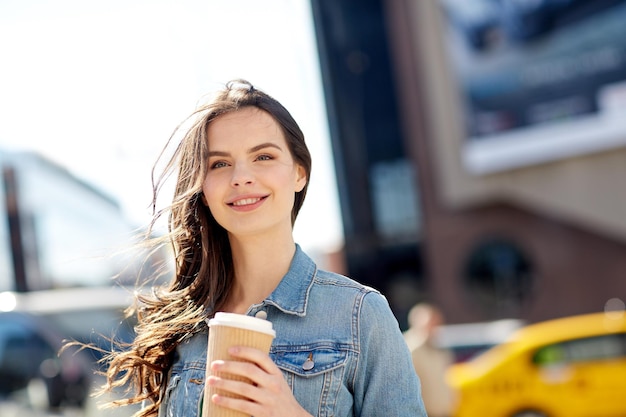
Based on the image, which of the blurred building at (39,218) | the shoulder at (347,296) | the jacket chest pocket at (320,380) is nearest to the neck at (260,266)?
the shoulder at (347,296)

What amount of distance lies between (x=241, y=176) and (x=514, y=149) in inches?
953

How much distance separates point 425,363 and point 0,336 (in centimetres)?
550

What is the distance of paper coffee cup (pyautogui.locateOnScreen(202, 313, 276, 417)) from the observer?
5.81 feet

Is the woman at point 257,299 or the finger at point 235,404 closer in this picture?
the finger at point 235,404

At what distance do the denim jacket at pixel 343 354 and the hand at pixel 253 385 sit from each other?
18cm

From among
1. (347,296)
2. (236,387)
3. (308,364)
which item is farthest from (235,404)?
(347,296)

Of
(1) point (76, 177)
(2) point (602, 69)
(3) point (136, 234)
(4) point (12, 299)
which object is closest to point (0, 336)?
(4) point (12, 299)

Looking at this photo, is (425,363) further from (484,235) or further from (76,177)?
(484,235)

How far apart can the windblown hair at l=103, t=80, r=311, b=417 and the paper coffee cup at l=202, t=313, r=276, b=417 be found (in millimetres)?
387

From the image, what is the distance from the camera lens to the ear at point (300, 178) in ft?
7.38

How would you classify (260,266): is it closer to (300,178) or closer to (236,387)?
(300,178)

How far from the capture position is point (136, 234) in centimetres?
251

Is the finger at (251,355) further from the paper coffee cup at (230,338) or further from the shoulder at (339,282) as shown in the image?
the shoulder at (339,282)

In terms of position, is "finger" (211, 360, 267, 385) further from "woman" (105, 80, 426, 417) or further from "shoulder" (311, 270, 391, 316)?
"shoulder" (311, 270, 391, 316)
